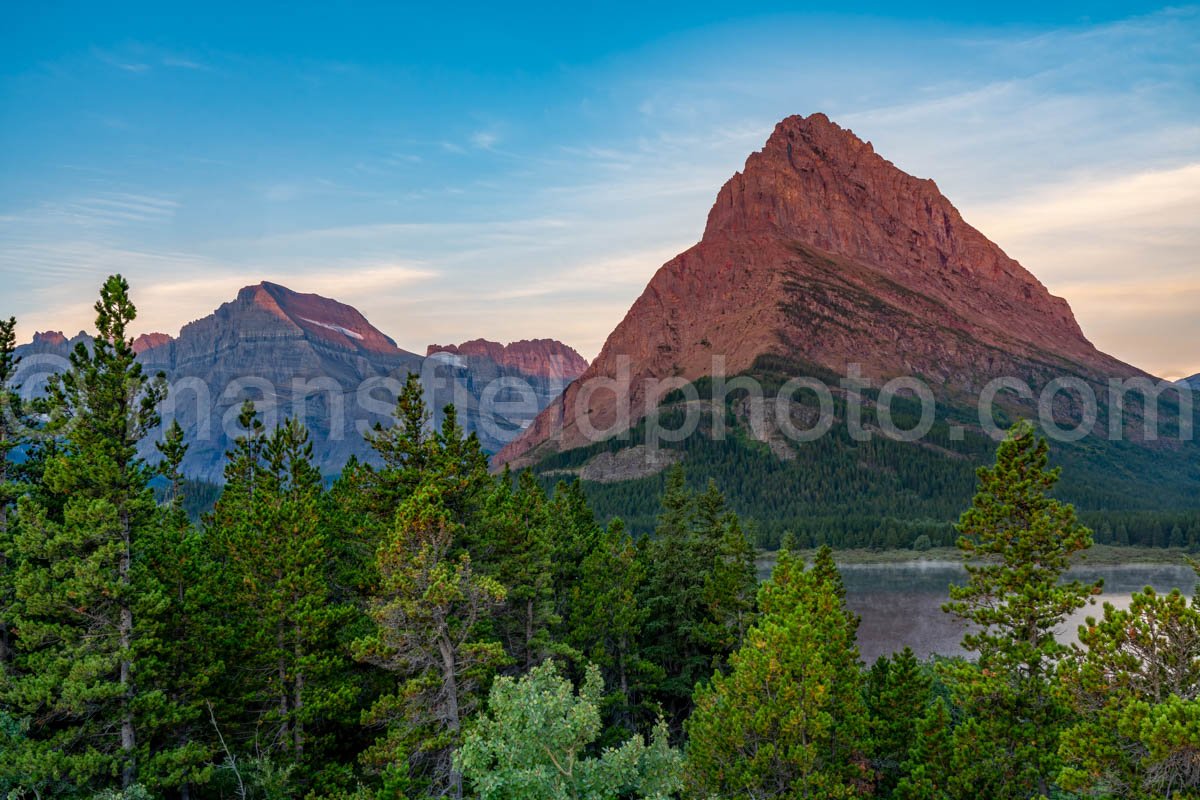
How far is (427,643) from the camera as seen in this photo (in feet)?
104

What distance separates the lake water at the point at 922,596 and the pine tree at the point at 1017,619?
43.2 metres

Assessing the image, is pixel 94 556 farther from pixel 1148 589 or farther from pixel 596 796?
pixel 1148 589

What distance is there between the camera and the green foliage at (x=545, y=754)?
21.3m

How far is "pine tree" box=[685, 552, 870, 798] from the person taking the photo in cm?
3005

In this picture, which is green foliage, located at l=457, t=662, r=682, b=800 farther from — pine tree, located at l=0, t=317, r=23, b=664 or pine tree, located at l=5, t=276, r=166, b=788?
pine tree, located at l=0, t=317, r=23, b=664

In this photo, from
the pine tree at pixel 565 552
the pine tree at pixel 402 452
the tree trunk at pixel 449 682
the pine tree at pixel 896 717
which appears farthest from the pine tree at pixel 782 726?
the pine tree at pixel 565 552

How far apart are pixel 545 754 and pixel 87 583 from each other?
18.8 m

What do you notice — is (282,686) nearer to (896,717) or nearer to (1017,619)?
(896,717)

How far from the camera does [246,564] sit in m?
36.9

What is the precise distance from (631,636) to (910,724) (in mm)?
21385

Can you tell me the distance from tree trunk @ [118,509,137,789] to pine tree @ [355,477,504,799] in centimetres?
840

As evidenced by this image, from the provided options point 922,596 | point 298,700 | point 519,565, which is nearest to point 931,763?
point 519,565

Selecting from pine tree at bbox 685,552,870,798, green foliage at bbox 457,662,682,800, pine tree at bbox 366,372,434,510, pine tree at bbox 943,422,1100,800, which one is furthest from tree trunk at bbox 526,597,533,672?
pine tree at bbox 943,422,1100,800

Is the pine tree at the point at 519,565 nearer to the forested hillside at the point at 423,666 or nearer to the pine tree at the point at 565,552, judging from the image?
the forested hillside at the point at 423,666
